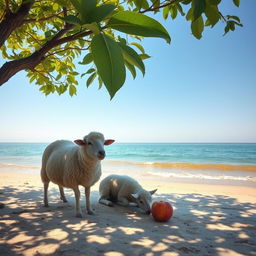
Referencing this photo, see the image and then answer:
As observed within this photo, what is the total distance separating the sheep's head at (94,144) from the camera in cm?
340

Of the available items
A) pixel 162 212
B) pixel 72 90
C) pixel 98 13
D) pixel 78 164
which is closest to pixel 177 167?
pixel 162 212

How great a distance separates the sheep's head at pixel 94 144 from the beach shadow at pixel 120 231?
41.0 inches

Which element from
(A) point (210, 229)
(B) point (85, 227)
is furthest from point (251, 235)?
(B) point (85, 227)

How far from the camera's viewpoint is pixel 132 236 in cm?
294

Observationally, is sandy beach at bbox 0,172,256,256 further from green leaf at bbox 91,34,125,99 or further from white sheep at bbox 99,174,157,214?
green leaf at bbox 91,34,125,99

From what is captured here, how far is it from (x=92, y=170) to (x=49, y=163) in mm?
960

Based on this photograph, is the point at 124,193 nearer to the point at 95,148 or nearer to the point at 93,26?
the point at 95,148

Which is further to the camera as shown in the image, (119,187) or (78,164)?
(119,187)

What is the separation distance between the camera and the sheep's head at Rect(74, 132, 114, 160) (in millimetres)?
3398

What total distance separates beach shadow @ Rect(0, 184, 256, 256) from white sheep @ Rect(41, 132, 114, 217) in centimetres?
56

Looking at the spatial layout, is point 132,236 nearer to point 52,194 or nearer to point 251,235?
point 251,235

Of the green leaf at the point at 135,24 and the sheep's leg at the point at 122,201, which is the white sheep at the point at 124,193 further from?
the green leaf at the point at 135,24

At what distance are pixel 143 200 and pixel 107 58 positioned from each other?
405 cm

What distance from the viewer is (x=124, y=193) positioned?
470 cm
